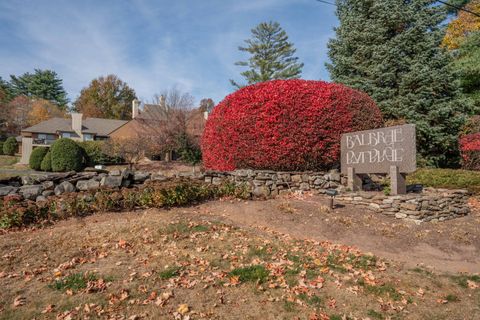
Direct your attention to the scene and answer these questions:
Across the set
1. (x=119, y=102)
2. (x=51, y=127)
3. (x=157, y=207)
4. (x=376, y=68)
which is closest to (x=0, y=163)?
(x=51, y=127)

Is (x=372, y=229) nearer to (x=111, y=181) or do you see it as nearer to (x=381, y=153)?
(x=381, y=153)

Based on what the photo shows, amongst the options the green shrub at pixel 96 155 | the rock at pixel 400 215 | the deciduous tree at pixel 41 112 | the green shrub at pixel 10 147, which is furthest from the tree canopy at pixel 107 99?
the rock at pixel 400 215

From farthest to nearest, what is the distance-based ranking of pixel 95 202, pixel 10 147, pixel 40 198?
pixel 10 147, pixel 40 198, pixel 95 202

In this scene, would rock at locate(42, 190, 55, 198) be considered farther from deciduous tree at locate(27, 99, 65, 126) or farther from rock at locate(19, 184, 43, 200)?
deciduous tree at locate(27, 99, 65, 126)

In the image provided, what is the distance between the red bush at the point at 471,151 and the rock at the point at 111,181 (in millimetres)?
14001

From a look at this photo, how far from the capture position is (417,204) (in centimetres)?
717

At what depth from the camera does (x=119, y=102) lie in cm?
5700

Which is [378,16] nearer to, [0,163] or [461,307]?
[461,307]

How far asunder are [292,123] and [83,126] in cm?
4093

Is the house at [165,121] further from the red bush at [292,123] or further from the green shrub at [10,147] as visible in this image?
the green shrub at [10,147]

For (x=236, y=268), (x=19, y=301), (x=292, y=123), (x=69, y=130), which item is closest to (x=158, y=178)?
(x=292, y=123)

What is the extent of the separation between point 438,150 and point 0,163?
40.4m

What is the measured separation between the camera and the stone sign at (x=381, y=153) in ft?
25.2

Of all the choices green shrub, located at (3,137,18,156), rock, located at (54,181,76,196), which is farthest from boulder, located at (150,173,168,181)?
green shrub, located at (3,137,18,156)
